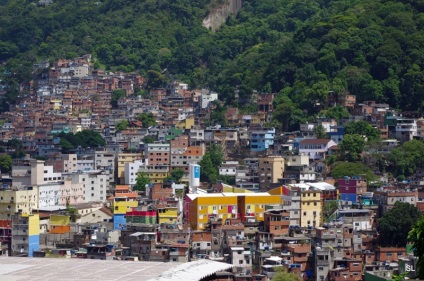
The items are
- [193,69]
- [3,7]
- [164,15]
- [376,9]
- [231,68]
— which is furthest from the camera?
[3,7]

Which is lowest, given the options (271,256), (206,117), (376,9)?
(271,256)

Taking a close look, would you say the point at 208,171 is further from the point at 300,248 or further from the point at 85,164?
the point at 300,248

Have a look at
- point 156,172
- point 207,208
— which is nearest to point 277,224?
point 207,208

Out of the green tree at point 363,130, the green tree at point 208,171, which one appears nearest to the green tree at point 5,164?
the green tree at point 208,171

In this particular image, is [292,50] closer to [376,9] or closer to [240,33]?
[376,9]

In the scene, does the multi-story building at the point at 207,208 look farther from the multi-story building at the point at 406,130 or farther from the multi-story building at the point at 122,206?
the multi-story building at the point at 406,130

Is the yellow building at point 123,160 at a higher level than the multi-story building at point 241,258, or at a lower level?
higher

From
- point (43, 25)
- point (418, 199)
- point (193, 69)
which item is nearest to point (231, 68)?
point (193, 69)

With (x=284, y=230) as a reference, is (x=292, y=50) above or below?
above
